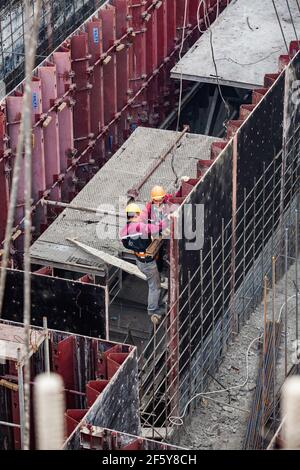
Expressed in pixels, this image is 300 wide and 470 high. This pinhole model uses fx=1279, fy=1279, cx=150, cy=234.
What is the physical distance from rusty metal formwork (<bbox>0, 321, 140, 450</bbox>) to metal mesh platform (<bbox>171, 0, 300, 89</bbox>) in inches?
327

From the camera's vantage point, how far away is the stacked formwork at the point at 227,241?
18625 millimetres

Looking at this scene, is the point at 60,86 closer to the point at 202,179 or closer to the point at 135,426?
the point at 202,179

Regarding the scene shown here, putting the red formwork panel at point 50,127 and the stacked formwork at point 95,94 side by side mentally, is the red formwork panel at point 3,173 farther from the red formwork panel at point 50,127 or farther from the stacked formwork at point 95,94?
the red formwork panel at point 50,127


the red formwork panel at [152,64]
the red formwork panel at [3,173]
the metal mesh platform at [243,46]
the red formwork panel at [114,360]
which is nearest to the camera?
the red formwork panel at [114,360]

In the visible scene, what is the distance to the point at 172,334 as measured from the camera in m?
18.5

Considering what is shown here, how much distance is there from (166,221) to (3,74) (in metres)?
8.28

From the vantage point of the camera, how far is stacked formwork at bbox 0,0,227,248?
20.9 meters

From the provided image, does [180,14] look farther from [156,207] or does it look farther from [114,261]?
[114,261]

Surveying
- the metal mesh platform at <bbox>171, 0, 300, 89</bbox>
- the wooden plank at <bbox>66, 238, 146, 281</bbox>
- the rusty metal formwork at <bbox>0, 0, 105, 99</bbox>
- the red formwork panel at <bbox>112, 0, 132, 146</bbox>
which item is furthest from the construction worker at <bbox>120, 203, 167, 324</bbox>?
the rusty metal formwork at <bbox>0, 0, 105, 99</bbox>

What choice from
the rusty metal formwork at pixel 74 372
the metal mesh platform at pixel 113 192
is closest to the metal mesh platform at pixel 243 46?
the metal mesh platform at pixel 113 192

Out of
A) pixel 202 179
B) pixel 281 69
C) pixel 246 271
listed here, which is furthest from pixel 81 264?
pixel 281 69

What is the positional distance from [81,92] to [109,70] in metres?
1.06

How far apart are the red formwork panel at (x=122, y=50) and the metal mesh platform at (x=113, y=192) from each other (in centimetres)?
177

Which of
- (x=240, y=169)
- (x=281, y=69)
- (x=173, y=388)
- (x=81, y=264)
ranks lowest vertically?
(x=173, y=388)
